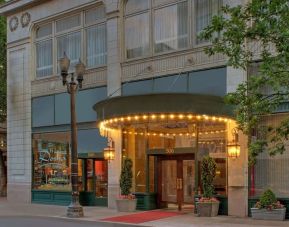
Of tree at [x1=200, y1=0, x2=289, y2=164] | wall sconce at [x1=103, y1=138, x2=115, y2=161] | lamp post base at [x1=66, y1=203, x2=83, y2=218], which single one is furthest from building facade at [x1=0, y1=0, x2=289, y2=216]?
tree at [x1=200, y1=0, x2=289, y2=164]

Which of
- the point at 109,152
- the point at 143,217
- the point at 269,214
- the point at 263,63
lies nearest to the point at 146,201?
the point at 143,217

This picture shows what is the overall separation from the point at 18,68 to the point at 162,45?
32.3 feet

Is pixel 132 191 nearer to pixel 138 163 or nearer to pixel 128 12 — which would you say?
pixel 138 163

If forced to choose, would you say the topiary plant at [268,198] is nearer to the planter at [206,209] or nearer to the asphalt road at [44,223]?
the planter at [206,209]

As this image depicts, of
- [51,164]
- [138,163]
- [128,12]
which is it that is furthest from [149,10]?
[51,164]

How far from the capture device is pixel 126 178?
2125cm

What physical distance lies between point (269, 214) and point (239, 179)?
182 cm

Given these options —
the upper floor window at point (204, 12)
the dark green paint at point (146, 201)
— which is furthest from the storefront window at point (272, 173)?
the upper floor window at point (204, 12)

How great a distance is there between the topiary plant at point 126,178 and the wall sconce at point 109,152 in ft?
4.15

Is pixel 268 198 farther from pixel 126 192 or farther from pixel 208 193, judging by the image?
pixel 126 192

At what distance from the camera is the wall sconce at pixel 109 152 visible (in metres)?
22.5

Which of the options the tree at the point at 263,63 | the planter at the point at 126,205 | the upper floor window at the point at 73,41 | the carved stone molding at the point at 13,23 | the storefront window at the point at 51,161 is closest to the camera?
the tree at the point at 263,63

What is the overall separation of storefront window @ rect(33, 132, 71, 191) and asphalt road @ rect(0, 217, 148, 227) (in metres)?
5.71

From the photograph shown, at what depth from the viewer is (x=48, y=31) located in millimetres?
27594
